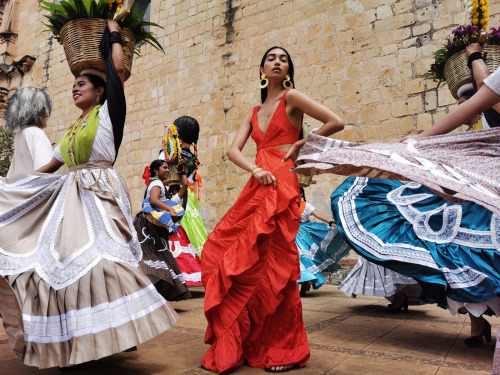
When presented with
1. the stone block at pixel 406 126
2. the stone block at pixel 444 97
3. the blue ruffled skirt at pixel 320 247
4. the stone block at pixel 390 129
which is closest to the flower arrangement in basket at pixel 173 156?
the blue ruffled skirt at pixel 320 247

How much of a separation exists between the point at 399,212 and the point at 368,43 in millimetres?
5527

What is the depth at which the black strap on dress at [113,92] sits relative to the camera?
2.29 m

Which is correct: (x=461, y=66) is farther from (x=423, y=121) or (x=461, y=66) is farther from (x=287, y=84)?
(x=423, y=121)

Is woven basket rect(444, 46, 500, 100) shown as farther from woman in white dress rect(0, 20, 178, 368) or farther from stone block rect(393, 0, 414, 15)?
stone block rect(393, 0, 414, 15)

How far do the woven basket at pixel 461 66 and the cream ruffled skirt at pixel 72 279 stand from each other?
285cm

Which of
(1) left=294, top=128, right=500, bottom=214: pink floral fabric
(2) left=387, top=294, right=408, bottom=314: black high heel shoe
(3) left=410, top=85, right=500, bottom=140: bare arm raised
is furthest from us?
(2) left=387, top=294, right=408, bottom=314: black high heel shoe

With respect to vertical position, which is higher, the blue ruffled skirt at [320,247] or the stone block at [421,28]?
the stone block at [421,28]

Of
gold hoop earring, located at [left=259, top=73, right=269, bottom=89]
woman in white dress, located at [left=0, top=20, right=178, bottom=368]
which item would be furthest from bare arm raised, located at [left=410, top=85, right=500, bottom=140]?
woman in white dress, located at [left=0, top=20, right=178, bottom=368]

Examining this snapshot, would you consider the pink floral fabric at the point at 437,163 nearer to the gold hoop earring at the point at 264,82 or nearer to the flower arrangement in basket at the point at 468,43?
the gold hoop earring at the point at 264,82

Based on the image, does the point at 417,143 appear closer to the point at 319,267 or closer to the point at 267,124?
the point at 267,124

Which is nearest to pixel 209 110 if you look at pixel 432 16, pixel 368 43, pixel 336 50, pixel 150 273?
pixel 336 50

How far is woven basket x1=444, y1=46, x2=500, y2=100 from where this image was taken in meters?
3.27

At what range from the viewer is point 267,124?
2.63m

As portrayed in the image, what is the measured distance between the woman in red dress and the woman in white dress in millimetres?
398
